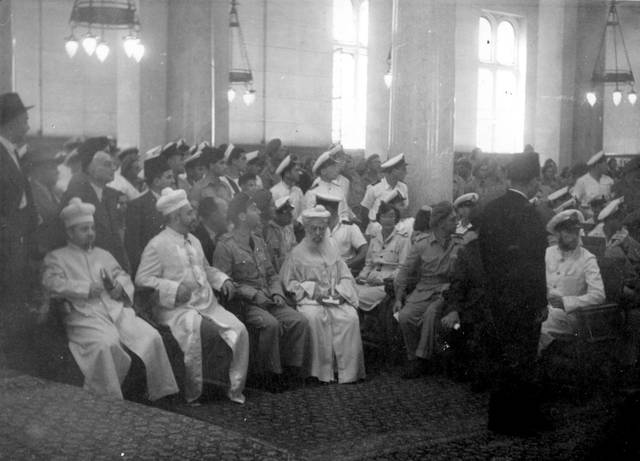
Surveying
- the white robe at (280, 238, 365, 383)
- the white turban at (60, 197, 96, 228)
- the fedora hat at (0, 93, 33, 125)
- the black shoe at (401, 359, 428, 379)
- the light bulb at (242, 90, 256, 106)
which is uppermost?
the light bulb at (242, 90, 256, 106)

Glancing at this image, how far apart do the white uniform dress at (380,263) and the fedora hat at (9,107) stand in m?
3.88

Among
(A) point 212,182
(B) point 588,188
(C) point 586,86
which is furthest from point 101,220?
(C) point 586,86

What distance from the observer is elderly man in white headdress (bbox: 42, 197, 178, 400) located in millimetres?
5941

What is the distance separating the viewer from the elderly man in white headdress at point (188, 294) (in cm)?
650

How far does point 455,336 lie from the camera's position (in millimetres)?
7254

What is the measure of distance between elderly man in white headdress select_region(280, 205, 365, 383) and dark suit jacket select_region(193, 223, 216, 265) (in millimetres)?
682

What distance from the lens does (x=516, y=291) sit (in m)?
5.53

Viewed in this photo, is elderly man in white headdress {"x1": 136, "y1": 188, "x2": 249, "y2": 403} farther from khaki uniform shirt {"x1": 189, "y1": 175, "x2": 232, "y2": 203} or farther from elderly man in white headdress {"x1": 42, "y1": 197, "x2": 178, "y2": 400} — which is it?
khaki uniform shirt {"x1": 189, "y1": 175, "x2": 232, "y2": 203}

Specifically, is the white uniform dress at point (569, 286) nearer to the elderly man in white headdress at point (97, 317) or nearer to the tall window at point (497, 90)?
the elderly man in white headdress at point (97, 317)

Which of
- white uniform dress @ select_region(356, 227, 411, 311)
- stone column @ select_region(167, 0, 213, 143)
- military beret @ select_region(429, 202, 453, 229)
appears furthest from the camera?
stone column @ select_region(167, 0, 213, 143)

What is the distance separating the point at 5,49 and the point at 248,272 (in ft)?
8.68

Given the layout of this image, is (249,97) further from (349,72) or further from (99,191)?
(99,191)

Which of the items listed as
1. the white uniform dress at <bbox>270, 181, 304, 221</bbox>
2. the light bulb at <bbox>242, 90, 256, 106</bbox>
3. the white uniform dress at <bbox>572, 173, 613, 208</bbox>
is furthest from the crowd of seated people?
the light bulb at <bbox>242, 90, 256, 106</bbox>

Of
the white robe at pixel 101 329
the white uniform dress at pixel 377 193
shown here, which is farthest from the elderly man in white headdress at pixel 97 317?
the white uniform dress at pixel 377 193
